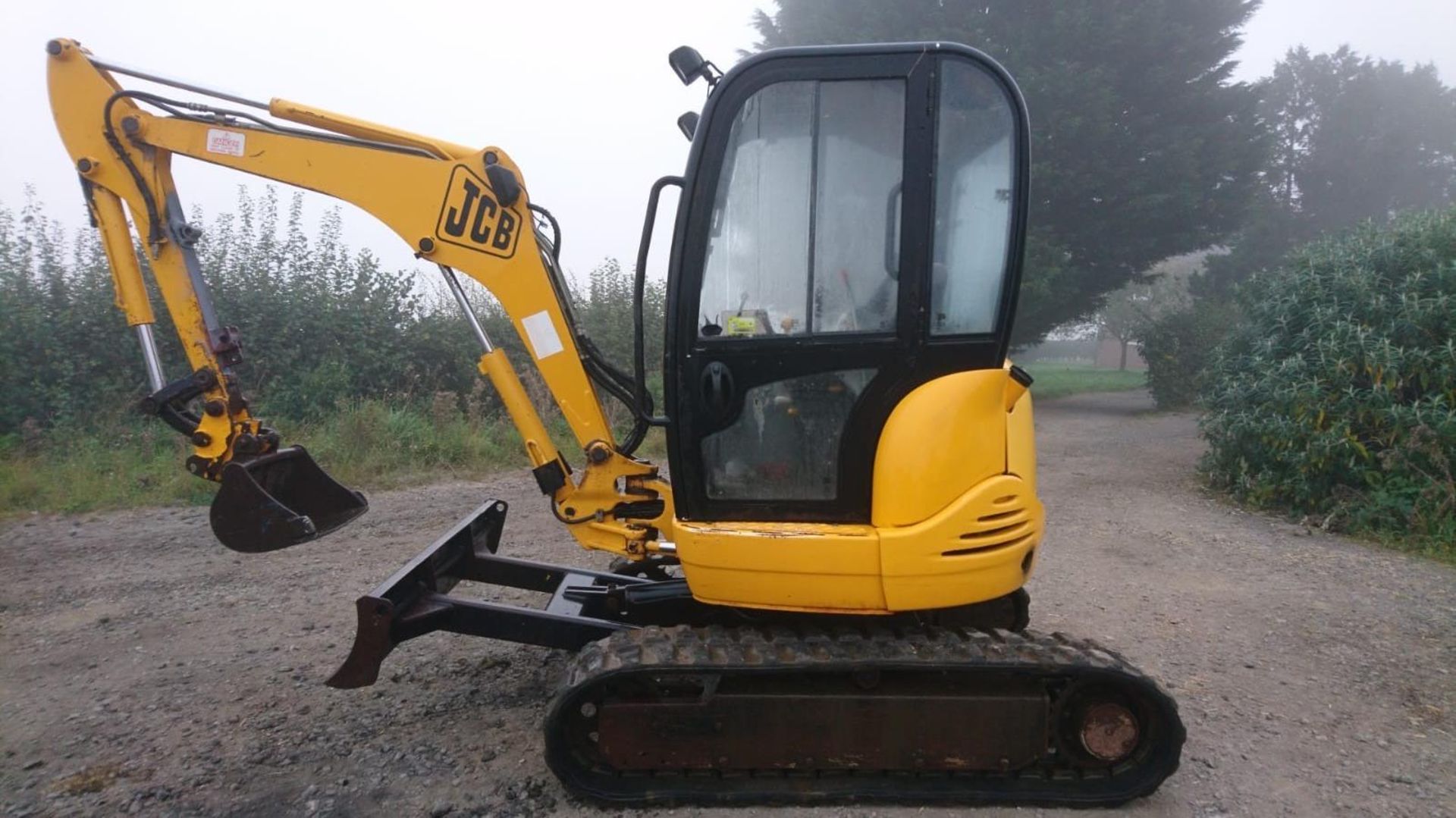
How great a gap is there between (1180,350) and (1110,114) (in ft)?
18.3

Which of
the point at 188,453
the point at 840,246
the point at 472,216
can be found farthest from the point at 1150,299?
the point at 472,216

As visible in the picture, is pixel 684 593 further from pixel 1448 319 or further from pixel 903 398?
pixel 1448 319

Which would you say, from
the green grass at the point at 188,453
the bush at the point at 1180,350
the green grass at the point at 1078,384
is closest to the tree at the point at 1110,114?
the bush at the point at 1180,350

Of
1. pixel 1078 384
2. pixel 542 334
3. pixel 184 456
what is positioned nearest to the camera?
pixel 542 334

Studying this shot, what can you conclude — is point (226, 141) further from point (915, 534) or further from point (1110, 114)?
point (1110, 114)

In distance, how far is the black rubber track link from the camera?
2.94 metres

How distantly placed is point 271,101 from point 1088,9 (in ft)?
48.2

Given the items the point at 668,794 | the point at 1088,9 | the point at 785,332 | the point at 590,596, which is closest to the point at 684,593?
the point at 590,596

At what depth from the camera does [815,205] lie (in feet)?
9.82

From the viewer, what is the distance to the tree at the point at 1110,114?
48.6ft

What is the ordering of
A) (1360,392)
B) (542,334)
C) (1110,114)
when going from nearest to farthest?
(542,334)
(1360,392)
(1110,114)

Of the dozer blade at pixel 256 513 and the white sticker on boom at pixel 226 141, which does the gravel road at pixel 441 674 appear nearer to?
the dozer blade at pixel 256 513

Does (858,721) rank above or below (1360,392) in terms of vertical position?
below

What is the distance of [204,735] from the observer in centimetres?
349
